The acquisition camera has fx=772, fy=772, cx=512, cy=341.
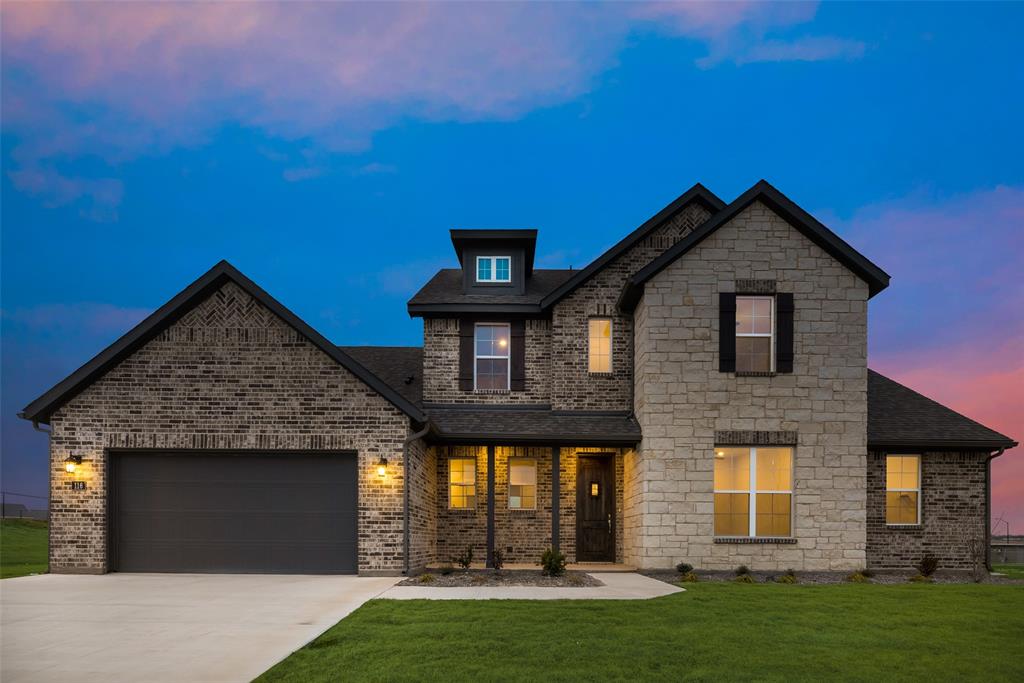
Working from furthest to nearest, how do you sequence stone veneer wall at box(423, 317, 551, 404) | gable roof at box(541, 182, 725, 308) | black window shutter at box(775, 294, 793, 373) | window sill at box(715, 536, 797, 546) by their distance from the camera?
stone veneer wall at box(423, 317, 551, 404) < gable roof at box(541, 182, 725, 308) < black window shutter at box(775, 294, 793, 373) < window sill at box(715, 536, 797, 546)

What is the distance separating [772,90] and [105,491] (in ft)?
545

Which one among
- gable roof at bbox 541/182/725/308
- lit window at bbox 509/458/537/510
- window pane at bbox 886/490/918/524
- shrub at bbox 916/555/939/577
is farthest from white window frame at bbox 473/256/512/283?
shrub at bbox 916/555/939/577

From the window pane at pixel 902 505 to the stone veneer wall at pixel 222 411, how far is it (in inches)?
428

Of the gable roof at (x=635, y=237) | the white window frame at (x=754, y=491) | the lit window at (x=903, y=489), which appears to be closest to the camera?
the white window frame at (x=754, y=491)

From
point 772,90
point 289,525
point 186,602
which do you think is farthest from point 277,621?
point 772,90

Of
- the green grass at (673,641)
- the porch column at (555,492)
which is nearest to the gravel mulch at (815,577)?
the porch column at (555,492)

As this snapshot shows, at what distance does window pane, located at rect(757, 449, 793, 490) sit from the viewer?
15789mm

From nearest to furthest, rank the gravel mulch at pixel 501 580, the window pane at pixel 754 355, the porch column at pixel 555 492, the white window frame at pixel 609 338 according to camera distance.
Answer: the gravel mulch at pixel 501 580
the window pane at pixel 754 355
the porch column at pixel 555 492
the white window frame at pixel 609 338

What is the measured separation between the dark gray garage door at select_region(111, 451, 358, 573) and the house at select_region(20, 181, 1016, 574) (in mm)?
40

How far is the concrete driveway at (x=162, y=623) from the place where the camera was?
7059mm

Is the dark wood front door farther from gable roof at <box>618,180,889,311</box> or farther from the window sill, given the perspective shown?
gable roof at <box>618,180,889,311</box>

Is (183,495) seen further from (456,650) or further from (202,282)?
(456,650)

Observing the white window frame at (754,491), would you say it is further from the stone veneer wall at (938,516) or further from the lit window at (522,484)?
the lit window at (522,484)

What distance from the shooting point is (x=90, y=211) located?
13875cm
